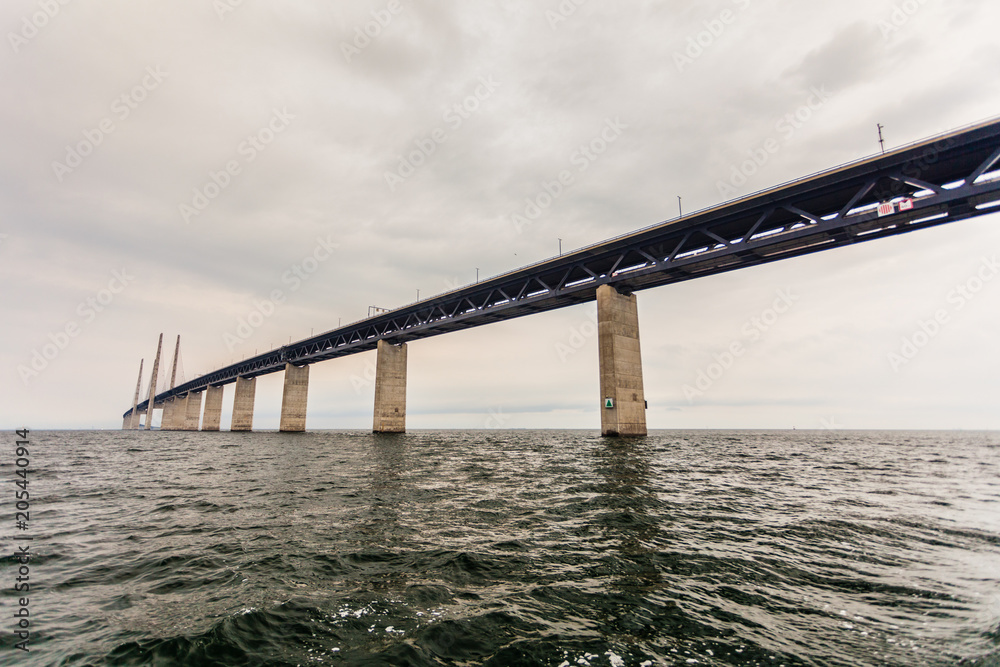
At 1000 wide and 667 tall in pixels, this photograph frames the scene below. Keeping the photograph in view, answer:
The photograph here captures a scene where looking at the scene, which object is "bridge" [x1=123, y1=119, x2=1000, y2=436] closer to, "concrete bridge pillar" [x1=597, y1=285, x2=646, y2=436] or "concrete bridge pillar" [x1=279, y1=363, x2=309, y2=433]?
"concrete bridge pillar" [x1=597, y1=285, x2=646, y2=436]

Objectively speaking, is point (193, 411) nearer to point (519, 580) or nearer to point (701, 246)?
point (701, 246)

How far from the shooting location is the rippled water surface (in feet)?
11.2

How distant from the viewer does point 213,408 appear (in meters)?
101

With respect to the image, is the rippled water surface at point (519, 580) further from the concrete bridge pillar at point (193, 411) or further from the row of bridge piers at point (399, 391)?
the concrete bridge pillar at point (193, 411)

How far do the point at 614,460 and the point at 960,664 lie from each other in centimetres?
1571

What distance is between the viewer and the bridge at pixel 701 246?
22.8m

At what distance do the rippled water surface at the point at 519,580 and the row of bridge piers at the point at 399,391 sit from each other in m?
22.5

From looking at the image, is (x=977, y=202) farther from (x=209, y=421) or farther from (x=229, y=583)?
(x=209, y=421)

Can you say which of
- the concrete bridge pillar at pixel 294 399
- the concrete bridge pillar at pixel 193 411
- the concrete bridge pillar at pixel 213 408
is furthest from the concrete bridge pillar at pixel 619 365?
the concrete bridge pillar at pixel 193 411

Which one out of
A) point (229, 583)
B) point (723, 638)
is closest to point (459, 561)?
point (229, 583)

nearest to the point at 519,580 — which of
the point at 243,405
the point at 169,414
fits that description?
the point at 243,405

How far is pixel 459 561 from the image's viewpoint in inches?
219

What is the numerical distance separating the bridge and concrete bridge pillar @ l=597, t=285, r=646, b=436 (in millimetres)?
87

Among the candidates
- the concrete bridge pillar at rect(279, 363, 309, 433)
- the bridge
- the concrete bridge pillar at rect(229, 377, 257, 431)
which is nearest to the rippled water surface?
the bridge
